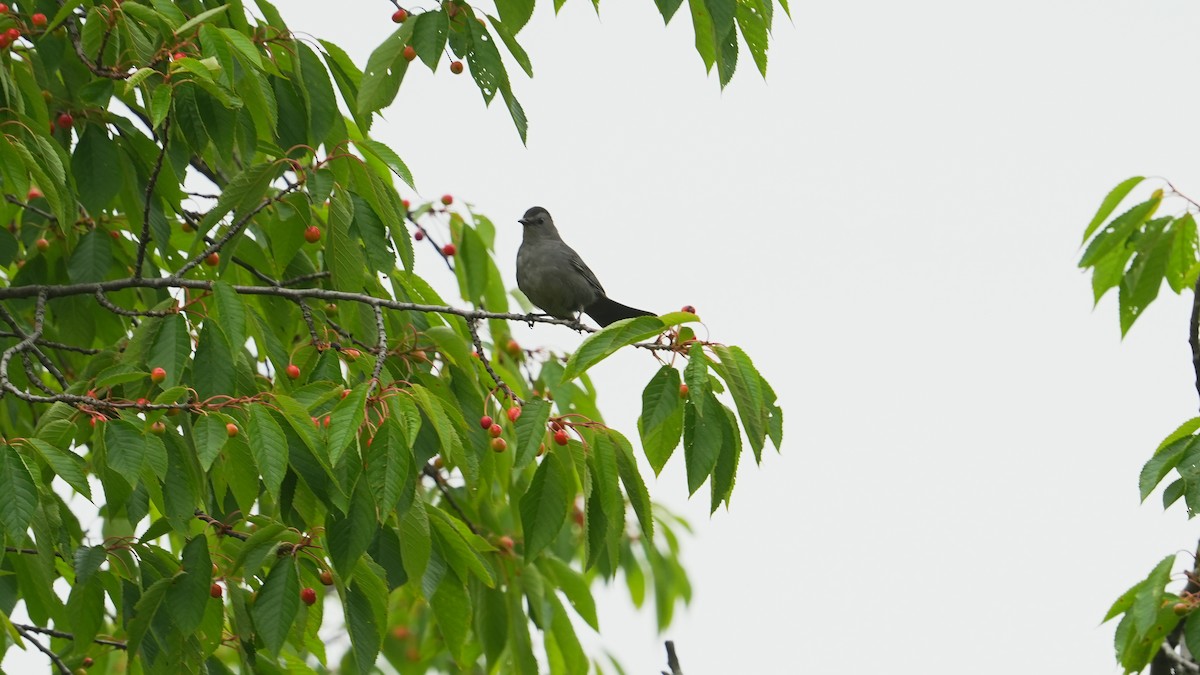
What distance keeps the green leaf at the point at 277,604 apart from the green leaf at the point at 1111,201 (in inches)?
94.6

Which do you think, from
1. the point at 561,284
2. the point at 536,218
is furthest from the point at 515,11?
the point at 536,218

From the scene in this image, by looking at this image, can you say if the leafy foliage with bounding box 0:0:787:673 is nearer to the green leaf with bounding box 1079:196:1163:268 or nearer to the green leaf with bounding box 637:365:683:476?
the green leaf with bounding box 637:365:683:476

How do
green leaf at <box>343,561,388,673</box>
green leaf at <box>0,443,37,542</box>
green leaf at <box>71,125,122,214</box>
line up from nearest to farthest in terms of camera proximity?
green leaf at <box>0,443,37,542</box> < green leaf at <box>343,561,388,673</box> < green leaf at <box>71,125,122,214</box>

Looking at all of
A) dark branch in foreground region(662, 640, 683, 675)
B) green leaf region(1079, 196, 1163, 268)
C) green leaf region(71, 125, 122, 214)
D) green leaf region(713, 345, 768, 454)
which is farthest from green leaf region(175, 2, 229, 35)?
green leaf region(1079, 196, 1163, 268)

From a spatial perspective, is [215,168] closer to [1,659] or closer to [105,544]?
[105,544]

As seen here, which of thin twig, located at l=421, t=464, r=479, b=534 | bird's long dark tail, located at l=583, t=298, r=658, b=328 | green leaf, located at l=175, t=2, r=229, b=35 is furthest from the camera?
bird's long dark tail, located at l=583, t=298, r=658, b=328

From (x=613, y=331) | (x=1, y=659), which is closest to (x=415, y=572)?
(x=613, y=331)

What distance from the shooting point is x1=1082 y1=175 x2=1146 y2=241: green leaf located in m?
3.86

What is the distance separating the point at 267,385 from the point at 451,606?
883mm

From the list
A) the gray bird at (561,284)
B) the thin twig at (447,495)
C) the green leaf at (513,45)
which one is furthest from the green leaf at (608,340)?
Result: the gray bird at (561,284)

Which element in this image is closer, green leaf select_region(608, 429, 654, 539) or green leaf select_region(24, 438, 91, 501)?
green leaf select_region(24, 438, 91, 501)

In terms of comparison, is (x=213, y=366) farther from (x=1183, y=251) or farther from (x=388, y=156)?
(x=1183, y=251)

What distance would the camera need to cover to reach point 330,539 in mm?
2828

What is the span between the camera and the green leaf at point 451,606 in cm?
330
